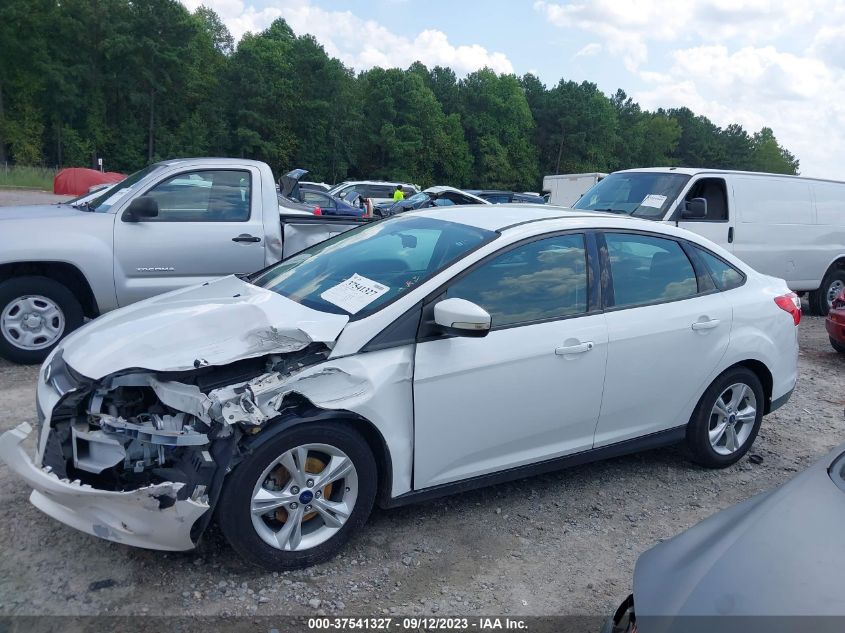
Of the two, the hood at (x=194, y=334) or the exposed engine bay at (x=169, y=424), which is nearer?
the exposed engine bay at (x=169, y=424)

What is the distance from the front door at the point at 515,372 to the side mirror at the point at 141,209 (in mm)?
3854

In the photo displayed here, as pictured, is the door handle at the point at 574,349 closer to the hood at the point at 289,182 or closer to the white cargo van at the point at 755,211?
the white cargo van at the point at 755,211

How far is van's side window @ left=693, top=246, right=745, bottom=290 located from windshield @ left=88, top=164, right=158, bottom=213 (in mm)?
5027

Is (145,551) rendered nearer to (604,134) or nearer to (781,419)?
(781,419)

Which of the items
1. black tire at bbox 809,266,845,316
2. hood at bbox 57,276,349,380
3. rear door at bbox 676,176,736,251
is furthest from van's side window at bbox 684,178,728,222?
hood at bbox 57,276,349,380

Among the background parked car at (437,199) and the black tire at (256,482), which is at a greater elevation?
the background parked car at (437,199)

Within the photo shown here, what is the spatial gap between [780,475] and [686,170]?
17.2 ft

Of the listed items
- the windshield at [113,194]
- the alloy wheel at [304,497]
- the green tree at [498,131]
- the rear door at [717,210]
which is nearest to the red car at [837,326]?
the rear door at [717,210]

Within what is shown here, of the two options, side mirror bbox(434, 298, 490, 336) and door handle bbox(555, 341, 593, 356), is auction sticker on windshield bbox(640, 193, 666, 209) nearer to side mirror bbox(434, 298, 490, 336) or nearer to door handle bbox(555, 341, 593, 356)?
door handle bbox(555, 341, 593, 356)

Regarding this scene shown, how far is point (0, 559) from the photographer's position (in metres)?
3.20

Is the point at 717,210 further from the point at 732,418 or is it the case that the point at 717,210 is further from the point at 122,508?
the point at 122,508

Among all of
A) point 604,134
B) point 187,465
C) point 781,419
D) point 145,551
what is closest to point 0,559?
point 145,551

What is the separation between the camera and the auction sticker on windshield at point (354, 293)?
11.5ft

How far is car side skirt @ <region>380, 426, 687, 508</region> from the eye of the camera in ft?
11.3
